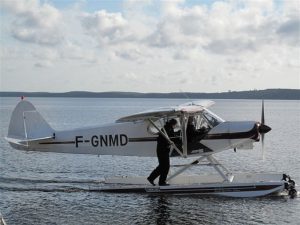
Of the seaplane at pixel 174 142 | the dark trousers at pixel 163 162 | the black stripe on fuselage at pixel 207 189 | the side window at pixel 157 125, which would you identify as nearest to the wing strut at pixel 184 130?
the seaplane at pixel 174 142

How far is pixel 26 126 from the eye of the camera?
15797 mm

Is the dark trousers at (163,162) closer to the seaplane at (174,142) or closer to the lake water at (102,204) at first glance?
the seaplane at (174,142)

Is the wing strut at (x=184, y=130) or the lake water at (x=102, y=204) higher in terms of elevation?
the wing strut at (x=184, y=130)

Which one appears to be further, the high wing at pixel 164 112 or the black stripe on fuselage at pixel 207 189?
the black stripe on fuselage at pixel 207 189

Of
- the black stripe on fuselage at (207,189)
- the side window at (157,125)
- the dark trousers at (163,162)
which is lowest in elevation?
the black stripe on fuselage at (207,189)

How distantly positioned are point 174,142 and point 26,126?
5.02 metres

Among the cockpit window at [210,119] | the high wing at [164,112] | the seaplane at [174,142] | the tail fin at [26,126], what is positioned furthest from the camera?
the tail fin at [26,126]

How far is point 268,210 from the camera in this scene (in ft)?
43.6

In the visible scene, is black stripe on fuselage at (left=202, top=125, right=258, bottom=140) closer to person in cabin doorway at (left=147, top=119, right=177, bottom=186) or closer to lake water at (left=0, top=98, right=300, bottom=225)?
person in cabin doorway at (left=147, top=119, right=177, bottom=186)

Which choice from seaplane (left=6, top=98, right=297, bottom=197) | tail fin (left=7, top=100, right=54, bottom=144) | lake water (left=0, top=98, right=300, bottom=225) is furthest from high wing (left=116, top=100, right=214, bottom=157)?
tail fin (left=7, top=100, right=54, bottom=144)

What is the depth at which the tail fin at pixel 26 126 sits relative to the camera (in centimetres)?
1570

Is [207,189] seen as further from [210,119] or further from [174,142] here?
[210,119]

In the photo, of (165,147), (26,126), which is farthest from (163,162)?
(26,126)

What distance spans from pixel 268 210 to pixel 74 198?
5.78 m
